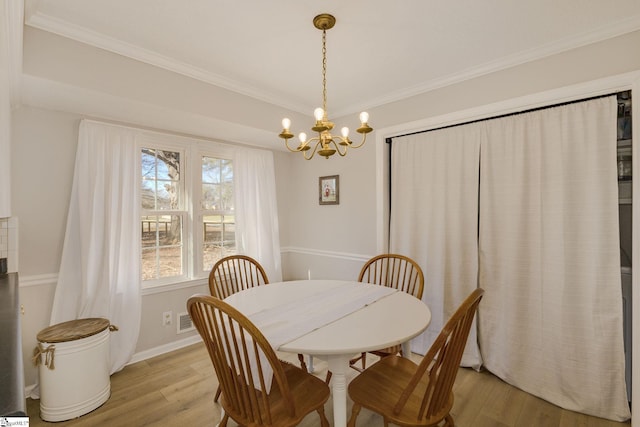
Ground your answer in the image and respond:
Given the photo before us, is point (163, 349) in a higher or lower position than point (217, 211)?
lower

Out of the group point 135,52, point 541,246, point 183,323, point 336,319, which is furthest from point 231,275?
point 541,246

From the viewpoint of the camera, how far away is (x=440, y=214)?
8.88 ft

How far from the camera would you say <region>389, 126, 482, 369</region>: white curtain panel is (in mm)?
2545

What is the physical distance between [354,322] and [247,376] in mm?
592

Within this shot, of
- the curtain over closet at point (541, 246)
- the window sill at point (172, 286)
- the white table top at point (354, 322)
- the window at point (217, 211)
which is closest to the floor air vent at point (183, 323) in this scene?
the window sill at point (172, 286)

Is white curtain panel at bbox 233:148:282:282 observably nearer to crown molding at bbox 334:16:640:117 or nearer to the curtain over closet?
crown molding at bbox 334:16:640:117

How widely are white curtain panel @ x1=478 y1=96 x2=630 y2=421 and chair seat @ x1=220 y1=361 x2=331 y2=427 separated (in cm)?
167

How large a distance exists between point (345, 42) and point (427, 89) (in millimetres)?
1031

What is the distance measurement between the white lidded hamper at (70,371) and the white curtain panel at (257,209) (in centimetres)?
159

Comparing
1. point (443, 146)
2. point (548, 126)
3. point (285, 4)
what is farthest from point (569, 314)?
point (285, 4)

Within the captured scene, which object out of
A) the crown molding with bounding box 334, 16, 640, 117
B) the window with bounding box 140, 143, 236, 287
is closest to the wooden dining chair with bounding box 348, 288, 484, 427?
the crown molding with bounding box 334, 16, 640, 117

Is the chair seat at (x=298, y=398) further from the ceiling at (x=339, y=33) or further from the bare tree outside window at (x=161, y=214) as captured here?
the ceiling at (x=339, y=33)

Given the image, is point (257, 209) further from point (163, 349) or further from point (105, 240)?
point (163, 349)

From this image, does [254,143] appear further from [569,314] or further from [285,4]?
[569,314]
